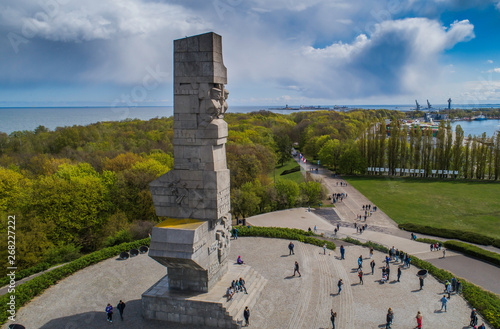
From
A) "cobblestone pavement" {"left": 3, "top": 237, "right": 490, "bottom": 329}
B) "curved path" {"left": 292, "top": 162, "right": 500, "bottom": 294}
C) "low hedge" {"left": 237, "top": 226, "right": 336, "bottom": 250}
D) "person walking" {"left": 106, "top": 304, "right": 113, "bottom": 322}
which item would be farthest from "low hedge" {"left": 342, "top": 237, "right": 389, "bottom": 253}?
"person walking" {"left": 106, "top": 304, "right": 113, "bottom": 322}

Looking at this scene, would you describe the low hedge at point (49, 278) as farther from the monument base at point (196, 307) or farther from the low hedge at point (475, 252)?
the low hedge at point (475, 252)

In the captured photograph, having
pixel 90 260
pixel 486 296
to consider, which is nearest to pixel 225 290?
pixel 90 260

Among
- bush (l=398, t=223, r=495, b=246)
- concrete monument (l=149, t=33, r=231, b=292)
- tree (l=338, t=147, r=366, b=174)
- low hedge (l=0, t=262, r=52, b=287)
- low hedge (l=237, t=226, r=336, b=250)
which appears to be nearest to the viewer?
concrete monument (l=149, t=33, r=231, b=292)

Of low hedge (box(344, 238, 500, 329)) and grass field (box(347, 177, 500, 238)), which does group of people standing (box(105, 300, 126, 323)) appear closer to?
low hedge (box(344, 238, 500, 329))

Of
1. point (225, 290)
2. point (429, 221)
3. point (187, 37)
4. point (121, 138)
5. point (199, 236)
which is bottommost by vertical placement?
point (429, 221)

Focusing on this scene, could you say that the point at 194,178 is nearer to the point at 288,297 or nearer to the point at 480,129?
the point at 288,297

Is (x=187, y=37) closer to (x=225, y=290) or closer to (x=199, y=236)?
(x=199, y=236)
